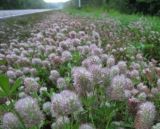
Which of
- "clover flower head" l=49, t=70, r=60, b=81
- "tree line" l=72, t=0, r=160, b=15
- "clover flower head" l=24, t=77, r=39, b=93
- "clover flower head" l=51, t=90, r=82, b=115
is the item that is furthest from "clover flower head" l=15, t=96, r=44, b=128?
"tree line" l=72, t=0, r=160, b=15

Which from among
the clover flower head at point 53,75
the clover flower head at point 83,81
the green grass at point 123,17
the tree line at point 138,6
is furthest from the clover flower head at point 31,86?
the tree line at point 138,6

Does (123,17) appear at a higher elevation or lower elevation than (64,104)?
lower

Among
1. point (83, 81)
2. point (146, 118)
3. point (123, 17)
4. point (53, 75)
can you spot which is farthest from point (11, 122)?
point (123, 17)

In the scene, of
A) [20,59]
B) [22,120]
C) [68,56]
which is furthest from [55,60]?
[22,120]

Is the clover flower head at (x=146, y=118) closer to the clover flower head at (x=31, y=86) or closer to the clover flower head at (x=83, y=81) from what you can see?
the clover flower head at (x=83, y=81)

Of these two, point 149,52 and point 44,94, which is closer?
point 44,94

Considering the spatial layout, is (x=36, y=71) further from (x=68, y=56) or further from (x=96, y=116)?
(x=96, y=116)

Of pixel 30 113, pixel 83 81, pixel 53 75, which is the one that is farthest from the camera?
pixel 53 75

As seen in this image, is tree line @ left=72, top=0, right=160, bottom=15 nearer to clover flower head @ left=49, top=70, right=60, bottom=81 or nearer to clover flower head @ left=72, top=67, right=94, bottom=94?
clover flower head @ left=49, top=70, right=60, bottom=81

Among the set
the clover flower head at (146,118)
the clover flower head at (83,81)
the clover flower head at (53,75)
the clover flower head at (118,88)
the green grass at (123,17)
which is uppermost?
the clover flower head at (83,81)

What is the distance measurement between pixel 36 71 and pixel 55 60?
0.43 ft

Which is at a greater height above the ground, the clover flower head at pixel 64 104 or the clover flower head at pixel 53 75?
the clover flower head at pixel 64 104

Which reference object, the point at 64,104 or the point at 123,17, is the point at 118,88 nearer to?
the point at 64,104

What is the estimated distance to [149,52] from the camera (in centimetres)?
398
